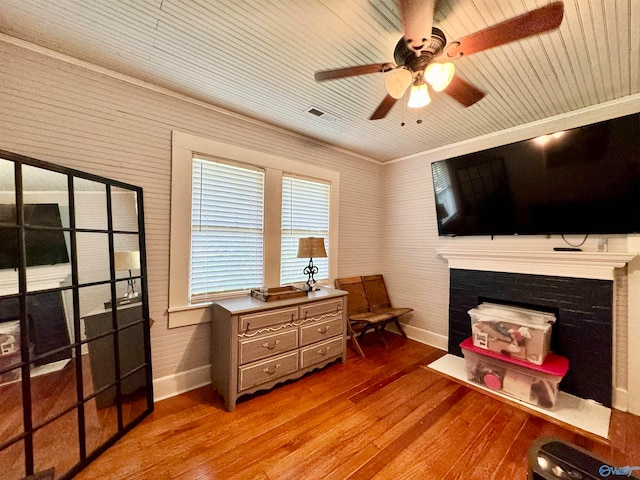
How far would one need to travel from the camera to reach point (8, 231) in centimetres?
134

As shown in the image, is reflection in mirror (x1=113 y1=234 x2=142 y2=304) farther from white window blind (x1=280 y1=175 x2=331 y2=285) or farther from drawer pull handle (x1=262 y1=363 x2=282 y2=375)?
white window blind (x1=280 y1=175 x2=331 y2=285)

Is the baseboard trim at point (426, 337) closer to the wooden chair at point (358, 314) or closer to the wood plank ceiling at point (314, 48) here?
the wooden chair at point (358, 314)

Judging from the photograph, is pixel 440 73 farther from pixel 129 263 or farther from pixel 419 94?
pixel 129 263

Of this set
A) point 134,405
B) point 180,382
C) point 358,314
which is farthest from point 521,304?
point 134,405

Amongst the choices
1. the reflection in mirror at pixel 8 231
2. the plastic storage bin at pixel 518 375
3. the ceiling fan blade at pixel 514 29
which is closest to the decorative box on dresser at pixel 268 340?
the reflection in mirror at pixel 8 231

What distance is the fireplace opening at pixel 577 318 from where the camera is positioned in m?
2.17

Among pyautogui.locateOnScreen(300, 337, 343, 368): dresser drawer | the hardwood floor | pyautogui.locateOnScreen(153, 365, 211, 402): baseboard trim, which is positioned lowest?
the hardwood floor

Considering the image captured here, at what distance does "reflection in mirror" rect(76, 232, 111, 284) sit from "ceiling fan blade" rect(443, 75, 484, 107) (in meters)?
2.51

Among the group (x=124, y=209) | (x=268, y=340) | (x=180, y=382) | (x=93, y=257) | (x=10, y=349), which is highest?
(x=124, y=209)

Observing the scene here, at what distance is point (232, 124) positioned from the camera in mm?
2582

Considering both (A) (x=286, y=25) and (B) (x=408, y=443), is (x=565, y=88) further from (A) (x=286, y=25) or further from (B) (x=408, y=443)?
(B) (x=408, y=443)

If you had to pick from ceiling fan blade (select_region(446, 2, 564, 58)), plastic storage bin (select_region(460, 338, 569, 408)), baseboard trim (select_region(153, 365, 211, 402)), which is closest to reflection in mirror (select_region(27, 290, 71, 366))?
baseboard trim (select_region(153, 365, 211, 402))

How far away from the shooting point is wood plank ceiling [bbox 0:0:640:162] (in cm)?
141

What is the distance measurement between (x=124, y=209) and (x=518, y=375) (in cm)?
363
